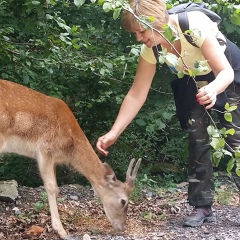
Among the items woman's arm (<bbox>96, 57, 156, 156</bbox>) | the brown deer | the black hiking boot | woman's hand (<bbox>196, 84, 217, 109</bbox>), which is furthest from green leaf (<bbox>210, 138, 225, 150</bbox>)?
the brown deer

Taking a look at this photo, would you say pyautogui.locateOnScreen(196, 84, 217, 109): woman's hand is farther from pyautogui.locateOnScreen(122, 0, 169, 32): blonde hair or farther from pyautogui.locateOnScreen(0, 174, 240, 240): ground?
pyautogui.locateOnScreen(0, 174, 240, 240): ground

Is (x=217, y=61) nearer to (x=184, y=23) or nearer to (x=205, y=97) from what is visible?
(x=184, y=23)

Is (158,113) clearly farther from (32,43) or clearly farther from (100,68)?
(32,43)

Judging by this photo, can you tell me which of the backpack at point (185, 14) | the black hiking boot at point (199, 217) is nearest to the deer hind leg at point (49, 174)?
the black hiking boot at point (199, 217)

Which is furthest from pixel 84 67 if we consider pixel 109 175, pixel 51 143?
pixel 109 175

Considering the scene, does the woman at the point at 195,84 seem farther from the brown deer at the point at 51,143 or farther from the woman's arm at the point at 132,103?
the brown deer at the point at 51,143

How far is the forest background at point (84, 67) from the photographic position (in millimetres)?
6609

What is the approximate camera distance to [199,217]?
5.84 meters

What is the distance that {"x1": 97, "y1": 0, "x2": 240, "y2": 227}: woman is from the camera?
4703 mm

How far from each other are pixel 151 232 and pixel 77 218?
104 centimetres

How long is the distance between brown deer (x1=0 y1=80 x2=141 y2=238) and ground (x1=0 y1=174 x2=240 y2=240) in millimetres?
263

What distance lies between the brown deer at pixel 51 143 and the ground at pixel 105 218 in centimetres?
26

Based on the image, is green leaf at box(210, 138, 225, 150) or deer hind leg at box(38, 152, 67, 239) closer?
green leaf at box(210, 138, 225, 150)

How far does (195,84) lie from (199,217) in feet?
4.79
